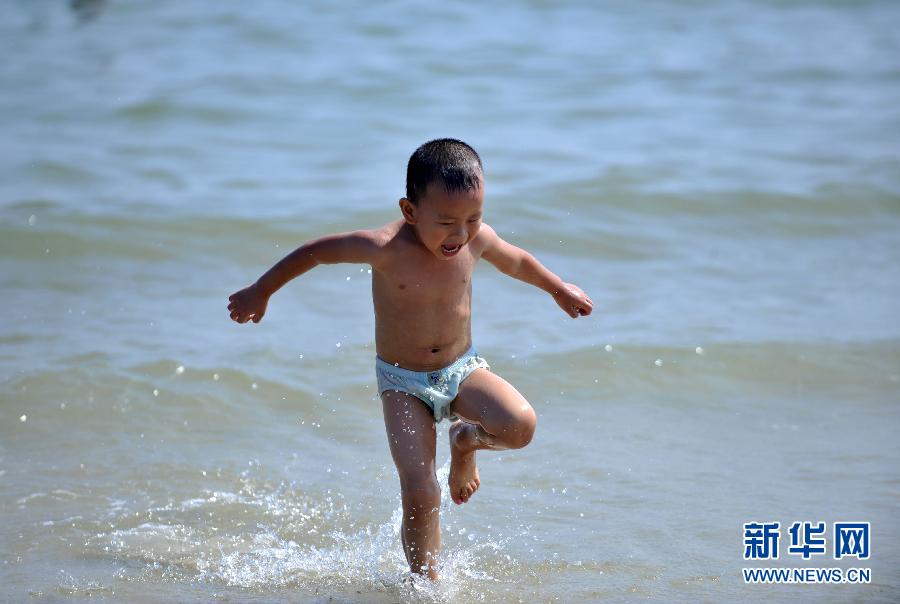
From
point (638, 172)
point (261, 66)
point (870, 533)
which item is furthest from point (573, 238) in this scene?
point (261, 66)

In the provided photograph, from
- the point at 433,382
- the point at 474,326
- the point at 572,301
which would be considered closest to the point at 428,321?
the point at 433,382

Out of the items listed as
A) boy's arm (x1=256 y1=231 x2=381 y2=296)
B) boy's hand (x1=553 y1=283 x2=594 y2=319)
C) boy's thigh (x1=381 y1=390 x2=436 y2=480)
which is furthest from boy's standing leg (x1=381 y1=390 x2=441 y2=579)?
boy's hand (x1=553 y1=283 x2=594 y2=319)

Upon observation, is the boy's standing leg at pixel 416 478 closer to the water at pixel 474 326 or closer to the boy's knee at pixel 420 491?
the boy's knee at pixel 420 491

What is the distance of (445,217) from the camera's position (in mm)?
3613

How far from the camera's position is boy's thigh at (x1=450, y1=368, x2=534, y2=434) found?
3770 mm

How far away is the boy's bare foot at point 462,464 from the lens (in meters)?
3.95

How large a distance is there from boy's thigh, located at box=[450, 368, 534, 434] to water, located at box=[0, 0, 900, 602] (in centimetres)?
55

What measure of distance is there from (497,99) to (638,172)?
3.17m

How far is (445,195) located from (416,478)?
902 millimetres

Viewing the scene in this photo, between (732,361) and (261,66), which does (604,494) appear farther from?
(261,66)

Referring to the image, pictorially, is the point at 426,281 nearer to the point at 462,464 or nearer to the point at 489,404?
the point at 489,404

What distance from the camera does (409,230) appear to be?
383cm

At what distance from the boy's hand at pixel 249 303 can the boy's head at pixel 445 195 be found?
535 mm

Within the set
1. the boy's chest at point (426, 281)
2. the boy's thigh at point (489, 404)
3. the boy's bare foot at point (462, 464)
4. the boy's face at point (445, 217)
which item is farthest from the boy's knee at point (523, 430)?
the boy's face at point (445, 217)
